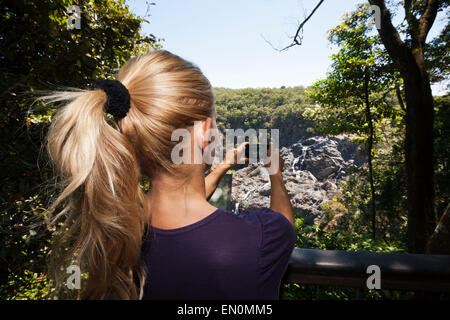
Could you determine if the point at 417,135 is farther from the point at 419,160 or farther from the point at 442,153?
the point at 442,153

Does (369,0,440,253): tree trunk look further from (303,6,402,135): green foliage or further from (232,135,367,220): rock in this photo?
(232,135,367,220): rock

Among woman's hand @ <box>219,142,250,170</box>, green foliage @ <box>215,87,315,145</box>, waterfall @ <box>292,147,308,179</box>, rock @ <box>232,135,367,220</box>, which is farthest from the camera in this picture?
green foliage @ <box>215,87,315,145</box>

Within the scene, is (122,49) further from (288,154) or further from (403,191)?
(288,154)

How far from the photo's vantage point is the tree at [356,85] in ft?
28.7

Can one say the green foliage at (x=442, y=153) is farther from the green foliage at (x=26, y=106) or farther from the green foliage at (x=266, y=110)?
the green foliage at (x=266, y=110)

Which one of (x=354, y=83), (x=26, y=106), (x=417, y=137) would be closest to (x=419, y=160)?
(x=417, y=137)

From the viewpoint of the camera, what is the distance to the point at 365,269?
38.6 inches

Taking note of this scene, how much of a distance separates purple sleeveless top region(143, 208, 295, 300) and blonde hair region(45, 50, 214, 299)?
81mm

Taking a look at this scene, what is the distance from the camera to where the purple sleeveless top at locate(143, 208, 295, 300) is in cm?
72

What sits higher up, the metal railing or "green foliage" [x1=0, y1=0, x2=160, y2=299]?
"green foliage" [x1=0, y1=0, x2=160, y2=299]

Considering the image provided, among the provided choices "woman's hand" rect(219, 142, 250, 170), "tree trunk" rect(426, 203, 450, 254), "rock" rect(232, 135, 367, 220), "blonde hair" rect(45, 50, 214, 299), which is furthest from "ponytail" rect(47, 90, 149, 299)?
"rock" rect(232, 135, 367, 220)

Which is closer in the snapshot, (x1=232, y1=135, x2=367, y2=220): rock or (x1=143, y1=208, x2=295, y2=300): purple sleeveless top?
(x1=143, y1=208, x2=295, y2=300): purple sleeveless top

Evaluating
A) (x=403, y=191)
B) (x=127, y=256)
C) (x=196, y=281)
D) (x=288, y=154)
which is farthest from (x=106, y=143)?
(x=288, y=154)
